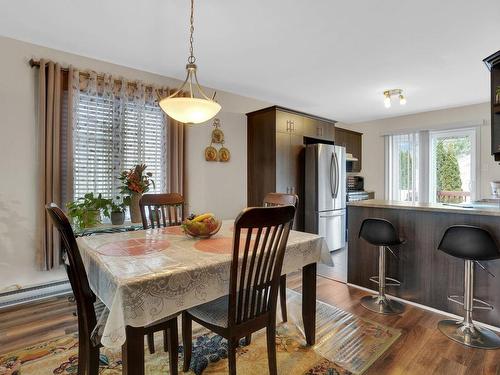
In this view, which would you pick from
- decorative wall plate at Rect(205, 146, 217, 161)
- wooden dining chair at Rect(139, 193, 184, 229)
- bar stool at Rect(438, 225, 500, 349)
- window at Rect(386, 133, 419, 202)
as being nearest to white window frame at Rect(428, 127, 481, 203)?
window at Rect(386, 133, 419, 202)

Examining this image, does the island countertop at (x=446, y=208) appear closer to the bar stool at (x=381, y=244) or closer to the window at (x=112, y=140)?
the bar stool at (x=381, y=244)

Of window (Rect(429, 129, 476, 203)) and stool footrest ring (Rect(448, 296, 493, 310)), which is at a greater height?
window (Rect(429, 129, 476, 203))

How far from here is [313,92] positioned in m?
4.26

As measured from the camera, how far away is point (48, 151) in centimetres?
269

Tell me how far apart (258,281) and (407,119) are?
5.47m

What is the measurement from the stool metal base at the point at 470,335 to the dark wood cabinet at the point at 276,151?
95.0 inches

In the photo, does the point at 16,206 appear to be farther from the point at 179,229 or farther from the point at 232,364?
the point at 232,364

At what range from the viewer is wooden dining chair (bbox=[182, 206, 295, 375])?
132cm

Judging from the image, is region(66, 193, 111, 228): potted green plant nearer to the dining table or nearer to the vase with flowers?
the vase with flowers

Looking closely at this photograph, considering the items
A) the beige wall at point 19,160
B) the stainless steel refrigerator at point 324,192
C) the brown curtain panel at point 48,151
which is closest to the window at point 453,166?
the stainless steel refrigerator at point 324,192

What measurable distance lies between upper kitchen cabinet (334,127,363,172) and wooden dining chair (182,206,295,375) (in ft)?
15.1

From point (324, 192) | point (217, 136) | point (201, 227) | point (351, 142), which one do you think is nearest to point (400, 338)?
point (201, 227)

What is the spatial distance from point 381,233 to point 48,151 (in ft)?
10.4

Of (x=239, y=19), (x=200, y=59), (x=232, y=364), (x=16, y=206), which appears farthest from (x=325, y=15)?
(x=16, y=206)
